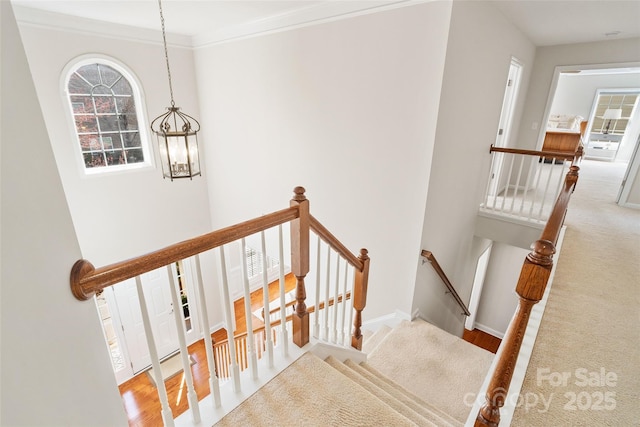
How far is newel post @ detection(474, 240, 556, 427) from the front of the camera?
3.44ft

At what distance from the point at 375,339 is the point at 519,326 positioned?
7.60 ft

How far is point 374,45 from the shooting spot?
9.30ft

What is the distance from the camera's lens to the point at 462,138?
10.8 ft

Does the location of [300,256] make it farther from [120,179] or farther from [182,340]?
[120,179]

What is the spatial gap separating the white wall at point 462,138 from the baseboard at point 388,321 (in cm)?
17

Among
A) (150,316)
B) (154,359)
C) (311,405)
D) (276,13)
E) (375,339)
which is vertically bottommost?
(150,316)

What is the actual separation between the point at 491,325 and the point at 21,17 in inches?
334

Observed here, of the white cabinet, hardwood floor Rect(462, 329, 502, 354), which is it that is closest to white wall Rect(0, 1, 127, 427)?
hardwood floor Rect(462, 329, 502, 354)

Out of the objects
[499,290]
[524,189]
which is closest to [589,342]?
[524,189]

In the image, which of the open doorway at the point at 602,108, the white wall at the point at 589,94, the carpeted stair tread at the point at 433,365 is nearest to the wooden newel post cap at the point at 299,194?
the carpeted stair tread at the point at 433,365

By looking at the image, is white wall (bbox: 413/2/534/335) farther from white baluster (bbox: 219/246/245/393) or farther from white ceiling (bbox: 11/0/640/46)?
white baluster (bbox: 219/246/245/393)

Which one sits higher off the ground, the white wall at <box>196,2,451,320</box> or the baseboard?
the white wall at <box>196,2,451,320</box>

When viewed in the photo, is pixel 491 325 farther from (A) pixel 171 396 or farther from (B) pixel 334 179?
(A) pixel 171 396

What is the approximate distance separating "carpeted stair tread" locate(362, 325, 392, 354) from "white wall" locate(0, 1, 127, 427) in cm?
261
